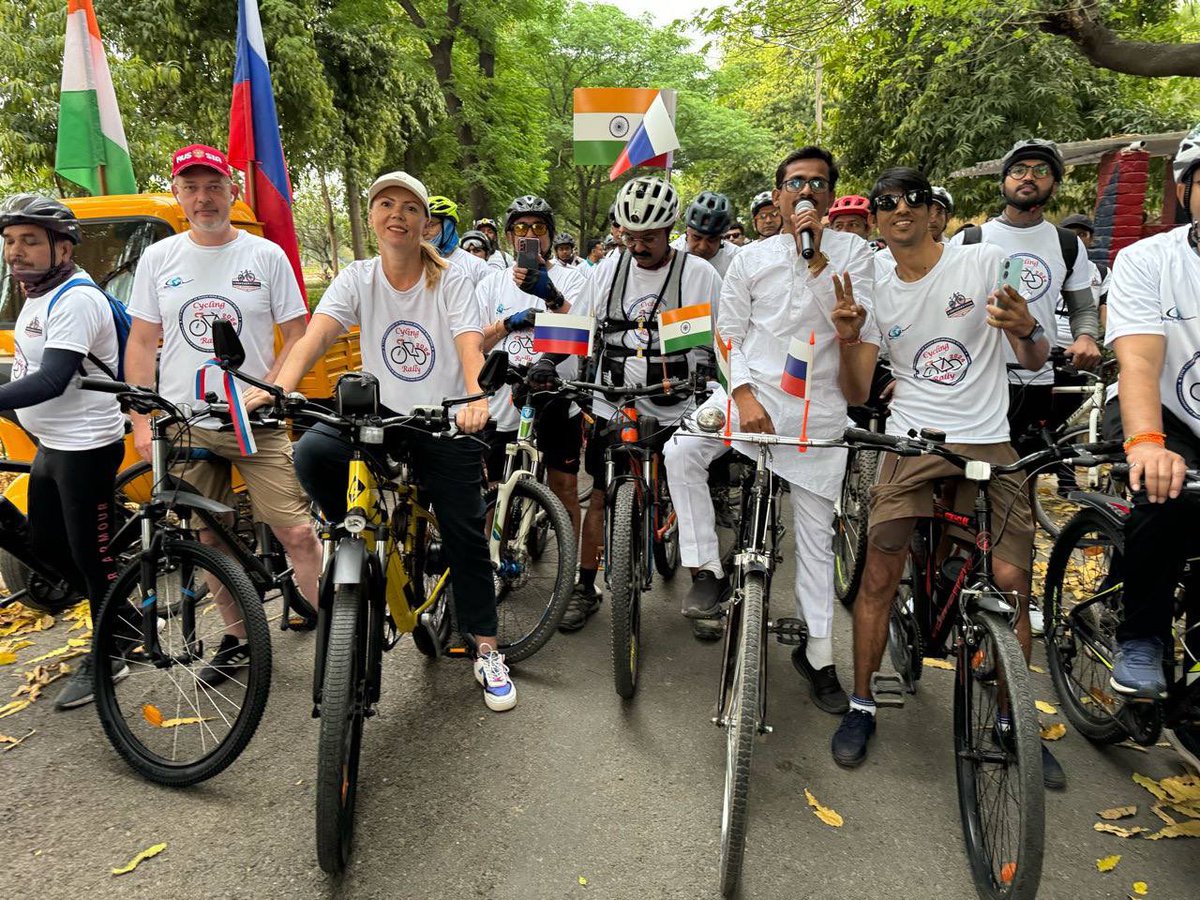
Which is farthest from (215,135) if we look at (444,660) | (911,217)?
(911,217)

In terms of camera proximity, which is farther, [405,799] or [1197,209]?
[405,799]

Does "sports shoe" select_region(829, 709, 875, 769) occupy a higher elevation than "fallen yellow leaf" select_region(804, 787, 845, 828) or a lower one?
higher

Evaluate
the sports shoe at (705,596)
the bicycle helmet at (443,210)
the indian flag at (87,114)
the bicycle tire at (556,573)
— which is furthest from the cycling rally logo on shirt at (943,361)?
the indian flag at (87,114)

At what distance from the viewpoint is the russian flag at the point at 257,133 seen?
22.4ft

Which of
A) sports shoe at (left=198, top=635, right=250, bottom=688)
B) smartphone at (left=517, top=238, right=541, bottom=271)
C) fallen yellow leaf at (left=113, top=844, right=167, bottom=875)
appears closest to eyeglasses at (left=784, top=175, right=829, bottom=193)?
smartphone at (left=517, top=238, right=541, bottom=271)

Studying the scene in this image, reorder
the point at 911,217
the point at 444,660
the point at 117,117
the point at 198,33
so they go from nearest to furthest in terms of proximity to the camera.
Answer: the point at 911,217
the point at 444,660
the point at 117,117
the point at 198,33

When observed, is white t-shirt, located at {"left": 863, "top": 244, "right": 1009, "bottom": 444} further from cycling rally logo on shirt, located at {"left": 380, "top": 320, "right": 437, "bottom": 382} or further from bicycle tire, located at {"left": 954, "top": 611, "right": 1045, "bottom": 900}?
cycling rally logo on shirt, located at {"left": 380, "top": 320, "right": 437, "bottom": 382}

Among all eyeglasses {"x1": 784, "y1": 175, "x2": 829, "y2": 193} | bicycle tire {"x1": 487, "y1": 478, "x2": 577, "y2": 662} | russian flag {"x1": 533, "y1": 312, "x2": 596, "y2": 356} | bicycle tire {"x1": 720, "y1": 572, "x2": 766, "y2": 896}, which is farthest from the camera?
bicycle tire {"x1": 487, "y1": 478, "x2": 577, "y2": 662}

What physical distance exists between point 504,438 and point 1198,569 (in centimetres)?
335

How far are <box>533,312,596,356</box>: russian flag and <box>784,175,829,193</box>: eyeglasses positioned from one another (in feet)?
3.65

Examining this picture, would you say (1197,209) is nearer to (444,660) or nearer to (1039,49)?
(444,660)

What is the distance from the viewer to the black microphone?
2947 millimetres

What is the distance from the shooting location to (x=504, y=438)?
4793mm

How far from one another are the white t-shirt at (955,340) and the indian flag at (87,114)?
6.07 m
